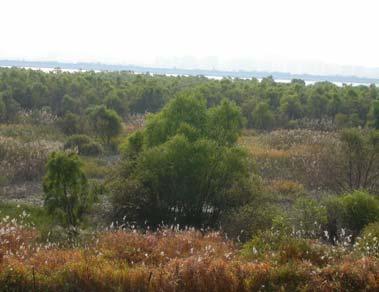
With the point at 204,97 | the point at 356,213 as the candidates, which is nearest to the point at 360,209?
the point at 356,213

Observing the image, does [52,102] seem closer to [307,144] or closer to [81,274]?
[307,144]

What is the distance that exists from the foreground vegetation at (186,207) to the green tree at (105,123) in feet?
0.24

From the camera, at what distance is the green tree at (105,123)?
27.9m

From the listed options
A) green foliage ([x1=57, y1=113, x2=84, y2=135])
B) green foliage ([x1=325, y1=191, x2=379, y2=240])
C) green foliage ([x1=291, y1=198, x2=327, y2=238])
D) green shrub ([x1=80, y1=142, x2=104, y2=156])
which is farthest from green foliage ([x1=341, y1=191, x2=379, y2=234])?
green foliage ([x1=57, y1=113, x2=84, y2=135])

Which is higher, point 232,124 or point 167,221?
point 232,124

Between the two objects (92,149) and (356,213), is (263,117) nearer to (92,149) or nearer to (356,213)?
(92,149)

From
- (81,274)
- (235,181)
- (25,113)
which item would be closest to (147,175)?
(235,181)

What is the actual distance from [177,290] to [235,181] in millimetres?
7265

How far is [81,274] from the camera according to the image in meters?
7.70

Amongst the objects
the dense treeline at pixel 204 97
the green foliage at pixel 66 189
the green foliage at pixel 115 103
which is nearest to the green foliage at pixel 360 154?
the green foliage at pixel 66 189

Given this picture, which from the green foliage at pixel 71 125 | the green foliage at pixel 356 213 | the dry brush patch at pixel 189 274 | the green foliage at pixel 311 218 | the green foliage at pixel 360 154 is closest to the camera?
the dry brush patch at pixel 189 274

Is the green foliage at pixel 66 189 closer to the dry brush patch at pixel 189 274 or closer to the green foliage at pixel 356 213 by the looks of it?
the dry brush patch at pixel 189 274

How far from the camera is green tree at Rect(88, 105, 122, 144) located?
27906mm

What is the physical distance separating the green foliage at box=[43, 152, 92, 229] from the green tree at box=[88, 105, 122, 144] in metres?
15.2
